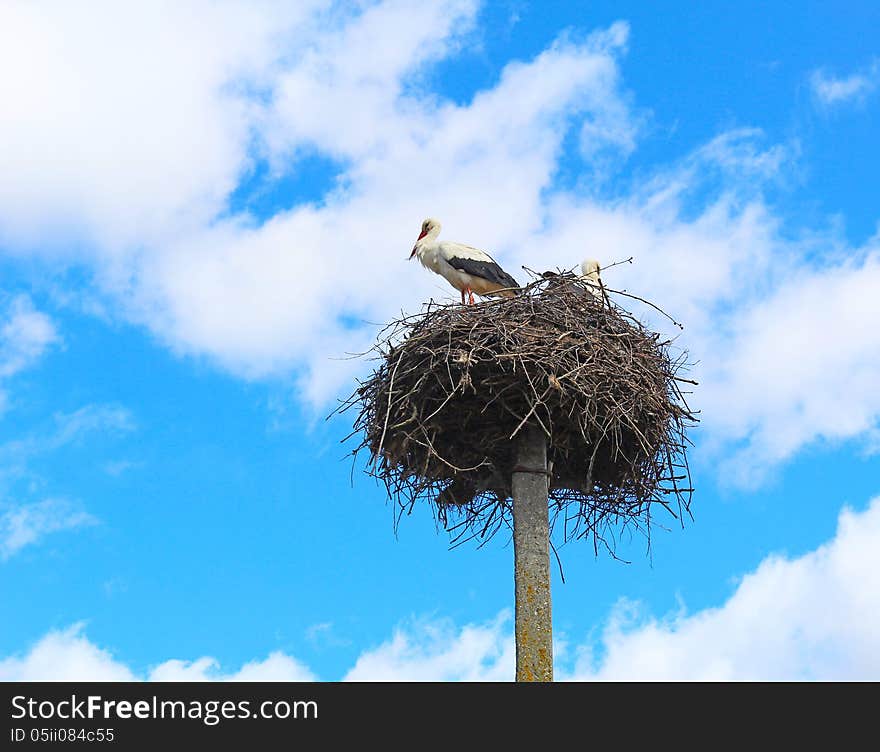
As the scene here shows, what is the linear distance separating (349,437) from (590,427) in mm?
1949

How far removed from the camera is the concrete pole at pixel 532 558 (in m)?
7.71

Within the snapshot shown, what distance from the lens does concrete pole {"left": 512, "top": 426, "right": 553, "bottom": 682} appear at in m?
7.71

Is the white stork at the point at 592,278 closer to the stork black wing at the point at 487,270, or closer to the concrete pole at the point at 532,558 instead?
the stork black wing at the point at 487,270

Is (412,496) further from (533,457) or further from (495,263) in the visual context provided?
(495,263)

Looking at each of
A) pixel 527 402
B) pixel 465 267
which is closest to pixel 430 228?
pixel 465 267

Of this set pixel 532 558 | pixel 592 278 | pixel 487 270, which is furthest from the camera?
pixel 487 270

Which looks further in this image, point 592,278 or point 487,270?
point 487,270

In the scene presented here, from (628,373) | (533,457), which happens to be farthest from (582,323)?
(533,457)

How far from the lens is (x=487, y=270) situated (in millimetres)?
11445

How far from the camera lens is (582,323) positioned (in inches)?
346

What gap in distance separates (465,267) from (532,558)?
4.35 metres

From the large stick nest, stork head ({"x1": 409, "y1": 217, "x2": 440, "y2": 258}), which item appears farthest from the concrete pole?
stork head ({"x1": 409, "y1": 217, "x2": 440, "y2": 258})

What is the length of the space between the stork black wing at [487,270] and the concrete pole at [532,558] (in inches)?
125

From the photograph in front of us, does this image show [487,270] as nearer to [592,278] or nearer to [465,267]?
[465,267]
